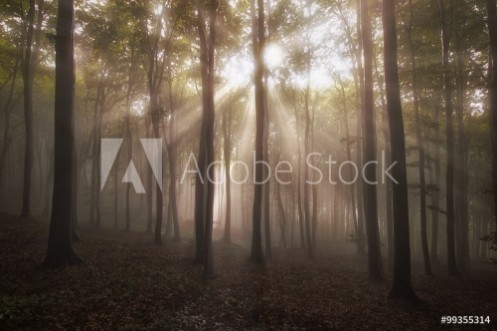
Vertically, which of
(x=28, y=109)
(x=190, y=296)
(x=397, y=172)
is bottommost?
(x=190, y=296)

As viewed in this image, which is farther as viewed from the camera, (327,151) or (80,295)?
(327,151)

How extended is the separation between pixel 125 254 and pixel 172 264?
2.11m

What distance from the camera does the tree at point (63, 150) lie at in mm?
10570

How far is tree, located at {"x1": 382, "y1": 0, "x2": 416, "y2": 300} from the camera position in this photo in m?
10.6

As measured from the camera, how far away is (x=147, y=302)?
27.6 ft

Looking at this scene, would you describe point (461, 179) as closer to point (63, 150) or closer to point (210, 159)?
point (210, 159)

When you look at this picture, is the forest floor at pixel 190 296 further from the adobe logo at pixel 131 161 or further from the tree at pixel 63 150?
the adobe logo at pixel 131 161

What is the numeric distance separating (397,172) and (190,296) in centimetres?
785

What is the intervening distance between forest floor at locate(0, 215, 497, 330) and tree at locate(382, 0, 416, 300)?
818 mm

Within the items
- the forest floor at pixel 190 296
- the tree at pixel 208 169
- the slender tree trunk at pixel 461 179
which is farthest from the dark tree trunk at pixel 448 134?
the tree at pixel 208 169

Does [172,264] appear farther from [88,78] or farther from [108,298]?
[88,78]

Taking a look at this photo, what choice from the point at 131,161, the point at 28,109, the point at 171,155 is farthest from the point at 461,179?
the point at 28,109

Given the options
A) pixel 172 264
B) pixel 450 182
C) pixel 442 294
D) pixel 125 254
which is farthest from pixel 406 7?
pixel 125 254

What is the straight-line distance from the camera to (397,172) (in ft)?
35.2
